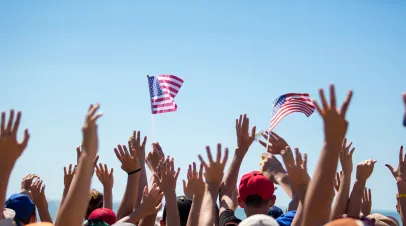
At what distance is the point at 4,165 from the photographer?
495 centimetres

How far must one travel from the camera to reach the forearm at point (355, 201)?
5996 mm

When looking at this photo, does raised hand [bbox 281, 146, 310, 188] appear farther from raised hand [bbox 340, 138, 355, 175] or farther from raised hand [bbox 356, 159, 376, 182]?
raised hand [bbox 356, 159, 376, 182]

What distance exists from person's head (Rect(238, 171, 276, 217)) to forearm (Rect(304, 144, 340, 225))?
163 centimetres

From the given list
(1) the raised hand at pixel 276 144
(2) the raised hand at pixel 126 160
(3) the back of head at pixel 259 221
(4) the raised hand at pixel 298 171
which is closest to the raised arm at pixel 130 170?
(2) the raised hand at pixel 126 160

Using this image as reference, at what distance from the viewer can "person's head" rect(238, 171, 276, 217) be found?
618 centimetres

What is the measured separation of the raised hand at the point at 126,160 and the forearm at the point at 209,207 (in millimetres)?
1695

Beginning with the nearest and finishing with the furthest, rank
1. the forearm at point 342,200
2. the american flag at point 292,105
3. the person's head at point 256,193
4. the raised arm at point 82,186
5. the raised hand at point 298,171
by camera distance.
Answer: the raised arm at point 82,186 → the raised hand at point 298,171 → the forearm at point 342,200 → the person's head at point 256,193 → the american flag at point 292,105

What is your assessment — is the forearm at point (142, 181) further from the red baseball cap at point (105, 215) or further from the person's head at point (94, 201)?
the person's head at point (94, 201)

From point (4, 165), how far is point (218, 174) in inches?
81.9

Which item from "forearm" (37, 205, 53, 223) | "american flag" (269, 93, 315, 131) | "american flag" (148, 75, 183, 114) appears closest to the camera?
"forearm" (37, 205, 53, 223)

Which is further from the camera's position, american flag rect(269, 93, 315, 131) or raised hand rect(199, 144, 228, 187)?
american flag rect(269, 93, 315, 131)

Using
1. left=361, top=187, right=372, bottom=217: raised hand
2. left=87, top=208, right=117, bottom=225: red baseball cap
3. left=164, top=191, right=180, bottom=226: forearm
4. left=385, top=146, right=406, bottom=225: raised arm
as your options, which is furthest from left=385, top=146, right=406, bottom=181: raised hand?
left=87, top=208, right=117, bottom=225: red baseball cap

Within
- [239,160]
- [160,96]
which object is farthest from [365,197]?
[160,96]

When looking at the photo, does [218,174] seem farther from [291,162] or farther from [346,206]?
[346,206]
